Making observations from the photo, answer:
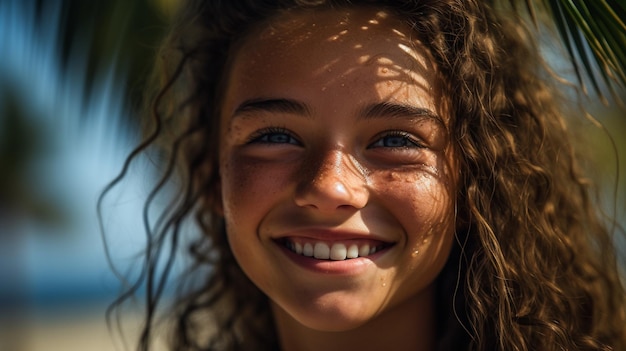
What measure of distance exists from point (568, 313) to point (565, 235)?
0.25 m

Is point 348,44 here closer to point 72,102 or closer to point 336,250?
point 336,250

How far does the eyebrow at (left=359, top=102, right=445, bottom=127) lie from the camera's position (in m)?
2.24

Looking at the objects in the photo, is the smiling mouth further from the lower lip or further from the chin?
the chin

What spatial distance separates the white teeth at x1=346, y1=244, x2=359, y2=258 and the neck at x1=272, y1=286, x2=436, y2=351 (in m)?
0.25

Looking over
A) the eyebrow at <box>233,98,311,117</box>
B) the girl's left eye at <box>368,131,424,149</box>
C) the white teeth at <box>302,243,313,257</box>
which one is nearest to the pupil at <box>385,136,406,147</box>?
the girl's left eye at <box>368,131,424,149</box>

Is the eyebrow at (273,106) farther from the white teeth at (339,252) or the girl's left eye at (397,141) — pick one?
the white teeth at (339,252)

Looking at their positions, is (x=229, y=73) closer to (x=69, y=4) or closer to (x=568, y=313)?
(x=568, y=313)

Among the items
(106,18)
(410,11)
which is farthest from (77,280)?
(410,11)

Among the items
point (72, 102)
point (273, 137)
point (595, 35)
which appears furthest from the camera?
point (72, 102)

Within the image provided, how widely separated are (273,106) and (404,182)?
403 millimetres

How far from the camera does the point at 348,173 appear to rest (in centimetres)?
221

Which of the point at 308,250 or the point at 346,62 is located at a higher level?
the point at 346,62

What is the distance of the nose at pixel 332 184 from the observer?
217 cm

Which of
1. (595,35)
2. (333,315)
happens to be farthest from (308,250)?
(595,35)
